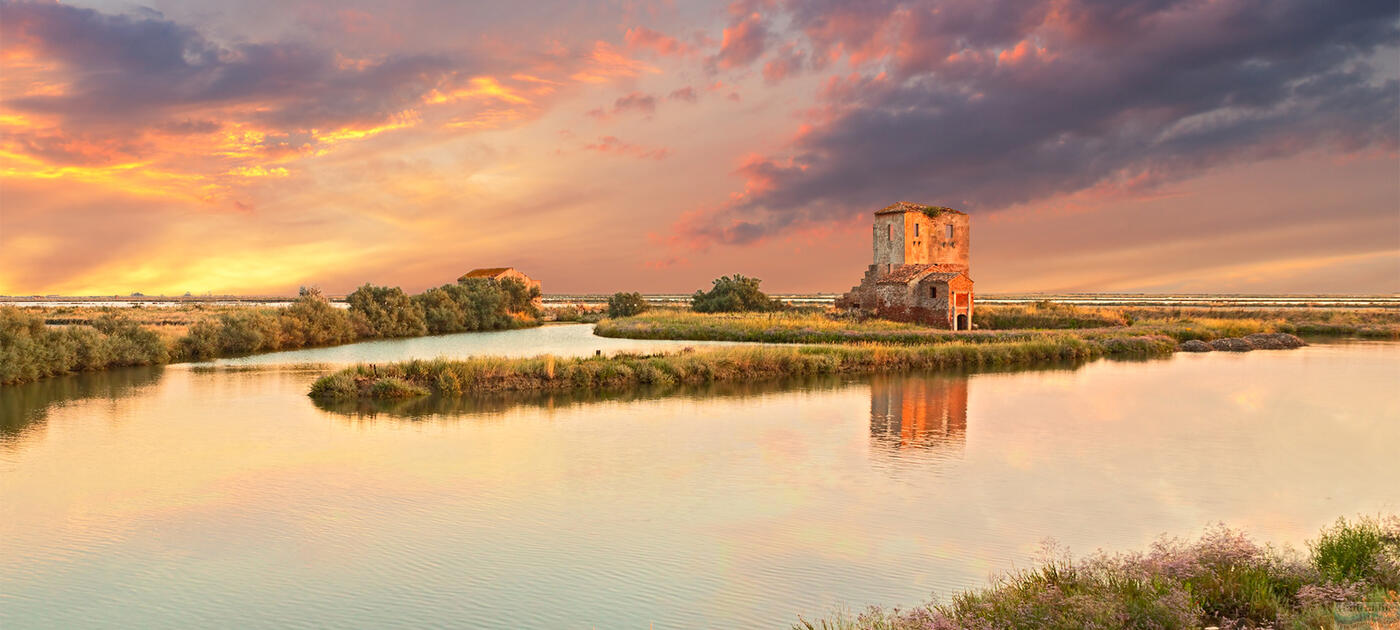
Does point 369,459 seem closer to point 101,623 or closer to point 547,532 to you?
point 547,532

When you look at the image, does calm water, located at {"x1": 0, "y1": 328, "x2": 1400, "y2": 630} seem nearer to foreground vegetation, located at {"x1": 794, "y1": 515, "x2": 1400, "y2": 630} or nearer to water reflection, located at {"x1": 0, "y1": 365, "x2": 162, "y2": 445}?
water reflection, located at {"x1": 0, "y1": 365, "x2": 162, "y2": 445}

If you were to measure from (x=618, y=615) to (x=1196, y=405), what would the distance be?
59.8 ft

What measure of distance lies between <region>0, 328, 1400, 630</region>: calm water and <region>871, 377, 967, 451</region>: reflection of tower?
5.1 inches

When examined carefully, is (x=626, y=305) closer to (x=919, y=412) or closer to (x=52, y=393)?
(x=52, y=393)

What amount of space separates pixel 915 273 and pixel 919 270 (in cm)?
49

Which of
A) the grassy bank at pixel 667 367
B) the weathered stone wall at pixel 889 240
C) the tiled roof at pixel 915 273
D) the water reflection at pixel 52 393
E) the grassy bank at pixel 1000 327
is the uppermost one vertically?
the weathered stone wall at pixel 889 240

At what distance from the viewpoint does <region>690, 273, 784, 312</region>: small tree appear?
5888 centimetres

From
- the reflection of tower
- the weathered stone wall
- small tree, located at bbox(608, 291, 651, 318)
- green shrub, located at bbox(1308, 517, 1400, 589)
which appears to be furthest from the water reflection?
small tree, located at bbox(608, 291, 651, 318)

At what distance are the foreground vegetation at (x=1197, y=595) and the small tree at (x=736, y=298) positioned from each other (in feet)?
166

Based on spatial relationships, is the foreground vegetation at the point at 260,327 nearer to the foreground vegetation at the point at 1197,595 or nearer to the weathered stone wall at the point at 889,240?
the weathered stone wall at the point at 889,240

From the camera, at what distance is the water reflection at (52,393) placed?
1773 cm

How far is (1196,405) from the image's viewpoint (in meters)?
20.8

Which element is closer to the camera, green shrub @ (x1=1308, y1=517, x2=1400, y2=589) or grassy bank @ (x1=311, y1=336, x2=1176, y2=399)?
green shrub @ (x1=1308, y1=517, x2=1400, y2=589)

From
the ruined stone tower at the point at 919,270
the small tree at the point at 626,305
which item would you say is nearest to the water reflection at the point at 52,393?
the ruined stone tower at the point at 919,270
